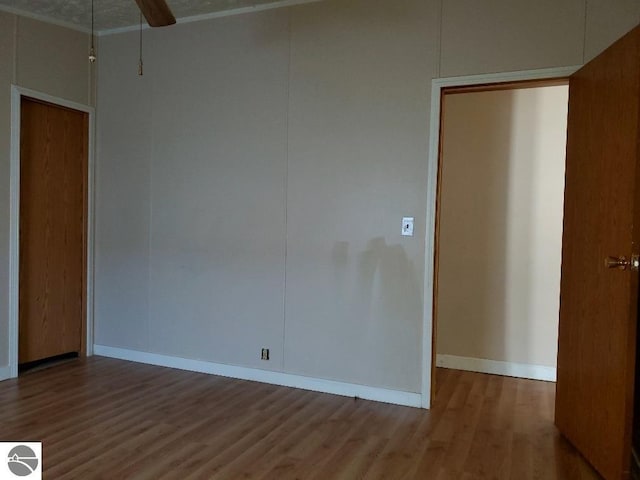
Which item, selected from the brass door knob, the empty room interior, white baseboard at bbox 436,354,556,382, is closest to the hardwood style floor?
the empty room interior

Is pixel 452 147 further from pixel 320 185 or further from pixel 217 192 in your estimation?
pixel 217 192

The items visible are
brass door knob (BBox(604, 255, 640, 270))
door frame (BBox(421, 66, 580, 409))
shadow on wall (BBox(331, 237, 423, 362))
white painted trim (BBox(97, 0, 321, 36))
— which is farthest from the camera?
white painted trim (BBox(97, 0, 321, 36))

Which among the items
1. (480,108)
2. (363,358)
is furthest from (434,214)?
(480,108)

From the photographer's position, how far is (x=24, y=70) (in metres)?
3.74

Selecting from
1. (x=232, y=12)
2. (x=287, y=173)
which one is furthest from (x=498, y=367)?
(x=232, y=12)

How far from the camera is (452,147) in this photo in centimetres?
417

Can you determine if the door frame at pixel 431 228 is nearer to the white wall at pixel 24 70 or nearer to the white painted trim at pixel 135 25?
the white painted trim at pixel 135 25

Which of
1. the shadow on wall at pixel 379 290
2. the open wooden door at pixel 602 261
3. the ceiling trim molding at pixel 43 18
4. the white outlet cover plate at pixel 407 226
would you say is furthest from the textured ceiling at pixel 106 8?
the open wooden door at pixel 602 261

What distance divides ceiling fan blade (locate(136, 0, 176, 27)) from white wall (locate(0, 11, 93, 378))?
1.91 metres

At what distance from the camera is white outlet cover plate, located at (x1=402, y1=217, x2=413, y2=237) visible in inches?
129

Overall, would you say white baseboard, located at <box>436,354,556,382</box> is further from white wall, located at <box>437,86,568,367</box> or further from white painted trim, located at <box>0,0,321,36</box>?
white painted trim, located at <box>0,0,321,36</box>

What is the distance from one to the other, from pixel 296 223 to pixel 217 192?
2.38 ft

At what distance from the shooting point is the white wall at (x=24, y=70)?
3.61 meters

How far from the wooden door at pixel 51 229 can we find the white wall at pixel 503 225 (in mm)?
3122
